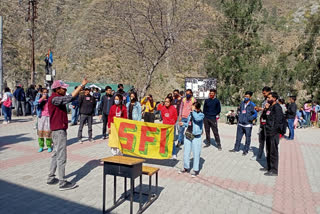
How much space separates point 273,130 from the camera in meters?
7.02

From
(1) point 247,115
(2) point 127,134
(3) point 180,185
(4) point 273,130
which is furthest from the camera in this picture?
(1) point 247,115

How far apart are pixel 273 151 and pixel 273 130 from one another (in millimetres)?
539

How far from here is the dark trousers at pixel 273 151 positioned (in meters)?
7.04

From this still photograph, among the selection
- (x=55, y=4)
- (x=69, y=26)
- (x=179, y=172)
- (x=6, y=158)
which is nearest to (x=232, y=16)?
(x=179, y=172)

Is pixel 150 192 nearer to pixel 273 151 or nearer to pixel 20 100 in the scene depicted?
pixel 273 151

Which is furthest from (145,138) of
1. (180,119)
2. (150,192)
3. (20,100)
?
(20,100)

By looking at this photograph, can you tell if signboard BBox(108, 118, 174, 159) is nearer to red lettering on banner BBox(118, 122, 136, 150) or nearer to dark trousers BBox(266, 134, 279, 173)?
red lettering on banner BBox(118, 122, 136, 150)

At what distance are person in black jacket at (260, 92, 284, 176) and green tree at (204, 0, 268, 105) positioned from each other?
1372 cm

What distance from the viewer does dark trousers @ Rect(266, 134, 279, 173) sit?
7039 mm

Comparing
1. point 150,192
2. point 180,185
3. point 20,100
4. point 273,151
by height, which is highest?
point 20,100

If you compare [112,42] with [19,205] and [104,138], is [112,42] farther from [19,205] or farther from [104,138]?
[19,205]

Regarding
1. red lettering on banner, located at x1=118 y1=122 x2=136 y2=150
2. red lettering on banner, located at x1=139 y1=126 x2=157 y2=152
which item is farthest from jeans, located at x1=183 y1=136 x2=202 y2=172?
red lettering on banner, located at x1=118 y1=122 x2=136 y2=150

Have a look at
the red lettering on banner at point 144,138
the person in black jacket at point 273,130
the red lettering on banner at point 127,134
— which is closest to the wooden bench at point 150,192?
the red lettering on banner at point 144,138

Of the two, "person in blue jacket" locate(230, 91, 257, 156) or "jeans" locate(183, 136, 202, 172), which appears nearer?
"jeans" locate(183, 136, 202, 172)
